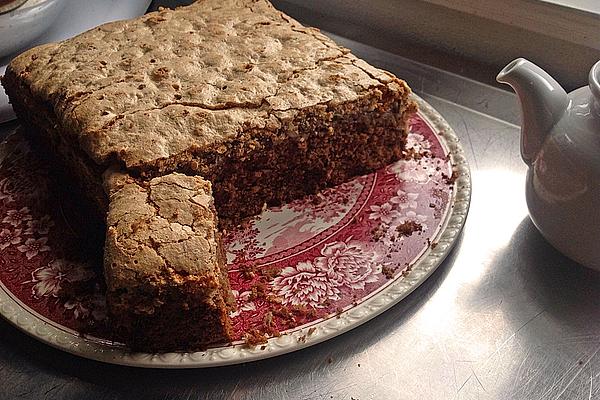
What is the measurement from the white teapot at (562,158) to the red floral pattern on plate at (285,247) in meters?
0.25

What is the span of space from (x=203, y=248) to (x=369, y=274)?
1.19ft

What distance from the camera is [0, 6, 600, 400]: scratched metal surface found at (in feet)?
4.17

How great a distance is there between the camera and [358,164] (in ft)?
5.73

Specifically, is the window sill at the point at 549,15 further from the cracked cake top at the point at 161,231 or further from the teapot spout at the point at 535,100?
the cracked cake top at the point at 161,231

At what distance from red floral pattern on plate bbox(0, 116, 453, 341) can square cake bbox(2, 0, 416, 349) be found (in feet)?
0.25

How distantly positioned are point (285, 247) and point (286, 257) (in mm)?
35

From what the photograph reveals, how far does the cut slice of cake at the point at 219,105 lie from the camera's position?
1519 millimetres

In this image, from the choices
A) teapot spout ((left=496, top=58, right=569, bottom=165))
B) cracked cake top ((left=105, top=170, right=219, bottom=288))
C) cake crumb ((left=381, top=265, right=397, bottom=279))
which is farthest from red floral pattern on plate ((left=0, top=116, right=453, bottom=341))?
teapot spout ((left=496, top=58, right=569, bottom=165))

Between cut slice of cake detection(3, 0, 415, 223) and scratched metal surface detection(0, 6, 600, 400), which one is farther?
cut slice of cake detection(3, 0, 415, 223)

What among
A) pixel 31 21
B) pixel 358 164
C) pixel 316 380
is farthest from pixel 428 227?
pixel 31 21

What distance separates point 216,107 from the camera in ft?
5.15

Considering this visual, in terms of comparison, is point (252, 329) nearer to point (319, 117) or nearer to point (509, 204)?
point (319, 117)

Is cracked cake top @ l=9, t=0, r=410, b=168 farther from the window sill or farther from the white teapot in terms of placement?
the window sill

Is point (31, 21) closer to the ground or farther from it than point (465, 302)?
farther from it
